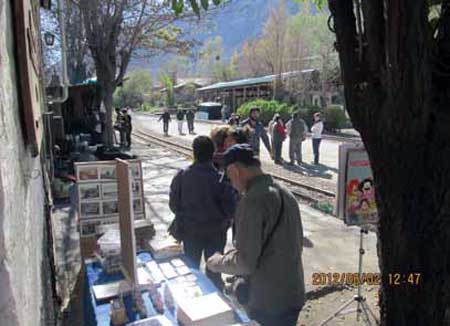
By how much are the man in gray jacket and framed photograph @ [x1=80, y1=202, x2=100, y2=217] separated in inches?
84.5

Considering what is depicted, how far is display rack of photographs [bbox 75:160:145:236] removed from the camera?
180 inches

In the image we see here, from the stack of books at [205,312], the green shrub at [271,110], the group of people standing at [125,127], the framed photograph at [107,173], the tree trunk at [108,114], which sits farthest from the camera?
the green shrub at [271,110]

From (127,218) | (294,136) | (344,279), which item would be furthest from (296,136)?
(127,218)

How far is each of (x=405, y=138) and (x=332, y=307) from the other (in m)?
2.98

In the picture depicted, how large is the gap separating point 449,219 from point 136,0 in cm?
1495

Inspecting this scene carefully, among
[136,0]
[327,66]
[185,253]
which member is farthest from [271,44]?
[185,253]

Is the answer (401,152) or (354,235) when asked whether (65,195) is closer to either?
(354,235)

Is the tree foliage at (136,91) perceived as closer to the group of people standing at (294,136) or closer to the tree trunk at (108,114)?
the tree trunk at (108,114)

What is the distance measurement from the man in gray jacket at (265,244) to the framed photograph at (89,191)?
213 cm

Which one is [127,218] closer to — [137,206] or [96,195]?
[96,195]

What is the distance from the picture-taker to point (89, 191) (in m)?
4.61

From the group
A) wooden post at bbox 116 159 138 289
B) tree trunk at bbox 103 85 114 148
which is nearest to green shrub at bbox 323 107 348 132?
tree trunk at bbox 103 85 114 148

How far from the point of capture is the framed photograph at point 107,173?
4598 mm

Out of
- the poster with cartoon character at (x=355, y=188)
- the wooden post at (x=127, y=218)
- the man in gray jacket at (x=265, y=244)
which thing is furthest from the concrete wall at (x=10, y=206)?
the poster with cartoon character at (x=355, y=188)
